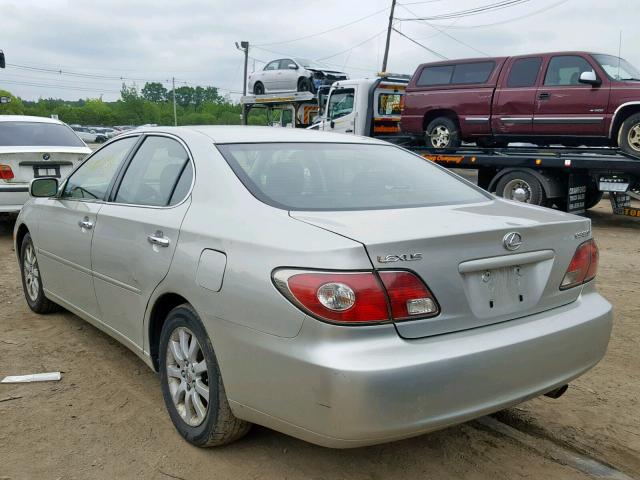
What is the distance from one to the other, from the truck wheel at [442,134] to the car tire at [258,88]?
35.2 feet

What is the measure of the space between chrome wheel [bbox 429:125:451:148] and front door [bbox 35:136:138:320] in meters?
9.40

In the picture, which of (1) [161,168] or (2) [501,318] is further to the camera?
(1) [161,168]

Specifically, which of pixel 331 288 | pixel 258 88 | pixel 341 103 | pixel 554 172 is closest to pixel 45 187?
pixel 331 288

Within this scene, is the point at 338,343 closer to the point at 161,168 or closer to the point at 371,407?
the point at 371,407

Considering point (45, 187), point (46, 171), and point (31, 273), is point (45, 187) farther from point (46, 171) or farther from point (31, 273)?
point (46, 171)

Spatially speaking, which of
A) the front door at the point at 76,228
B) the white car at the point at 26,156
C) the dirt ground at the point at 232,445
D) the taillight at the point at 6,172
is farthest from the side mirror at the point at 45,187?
the taillight at the point at 6,172

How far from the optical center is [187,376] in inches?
118

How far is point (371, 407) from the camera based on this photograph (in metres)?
2.20

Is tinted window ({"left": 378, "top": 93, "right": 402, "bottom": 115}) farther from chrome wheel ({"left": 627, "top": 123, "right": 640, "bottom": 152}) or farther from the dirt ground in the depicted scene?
the dirt ground

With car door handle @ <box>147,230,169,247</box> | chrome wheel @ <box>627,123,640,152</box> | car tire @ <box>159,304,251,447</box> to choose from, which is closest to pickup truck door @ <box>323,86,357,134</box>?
chrome wheel @ <box>627,123,640,152</box>

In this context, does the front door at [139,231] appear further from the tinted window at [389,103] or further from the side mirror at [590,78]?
the tinted window at [389,103]

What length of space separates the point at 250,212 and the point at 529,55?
9985mm

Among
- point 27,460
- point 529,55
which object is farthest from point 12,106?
point 27,460

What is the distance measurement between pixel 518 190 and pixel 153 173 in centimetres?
874
